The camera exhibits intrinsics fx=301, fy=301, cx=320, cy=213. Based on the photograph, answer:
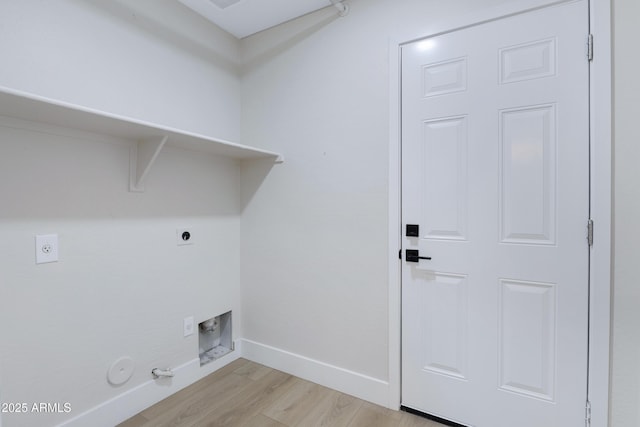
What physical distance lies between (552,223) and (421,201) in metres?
0.59

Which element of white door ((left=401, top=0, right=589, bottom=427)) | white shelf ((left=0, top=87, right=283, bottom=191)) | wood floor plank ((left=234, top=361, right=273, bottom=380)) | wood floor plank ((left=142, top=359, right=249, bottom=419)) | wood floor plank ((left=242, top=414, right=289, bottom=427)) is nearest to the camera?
white shelf ((left=0, top=87, right=283, bottom=191))

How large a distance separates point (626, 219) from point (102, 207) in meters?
2.42

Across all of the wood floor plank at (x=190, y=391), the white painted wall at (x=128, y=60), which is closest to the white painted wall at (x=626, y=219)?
the wood floor plank at (x=190, y=391)

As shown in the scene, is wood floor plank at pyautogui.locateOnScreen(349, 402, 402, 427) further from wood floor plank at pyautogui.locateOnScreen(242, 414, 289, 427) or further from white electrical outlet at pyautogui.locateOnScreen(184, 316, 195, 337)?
white electrical outlet at pyautogui.locateOnScreen(184, 316, 195, 337)

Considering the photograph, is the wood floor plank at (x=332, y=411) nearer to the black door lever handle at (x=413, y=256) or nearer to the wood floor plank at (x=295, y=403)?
the wood floor plank at (x=295, y=403)

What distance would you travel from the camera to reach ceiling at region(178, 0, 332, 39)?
1908 mm

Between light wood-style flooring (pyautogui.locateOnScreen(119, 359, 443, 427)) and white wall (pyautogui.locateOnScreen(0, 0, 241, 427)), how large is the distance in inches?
5.9

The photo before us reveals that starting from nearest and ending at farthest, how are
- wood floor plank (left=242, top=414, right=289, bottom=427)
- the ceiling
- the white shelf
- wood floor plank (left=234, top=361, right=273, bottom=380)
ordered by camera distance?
the white shelf, wood floor plank (left=242, top=414, right=289, bottom=427), the ceiling, wood floor plank (left=234, top=361, right=273, bottom=380)

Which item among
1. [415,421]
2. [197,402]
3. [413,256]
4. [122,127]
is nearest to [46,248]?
[122,127]

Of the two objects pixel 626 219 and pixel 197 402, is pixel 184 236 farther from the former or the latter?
pixel 626 219

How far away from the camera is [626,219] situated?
125cm

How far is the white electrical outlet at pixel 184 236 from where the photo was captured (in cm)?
192

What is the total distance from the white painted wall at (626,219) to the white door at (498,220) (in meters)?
0.11

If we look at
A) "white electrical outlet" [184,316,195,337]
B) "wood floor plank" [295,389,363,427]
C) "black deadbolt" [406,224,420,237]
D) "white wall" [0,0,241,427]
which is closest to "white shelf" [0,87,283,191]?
"white wall" [0,0,241,427]
